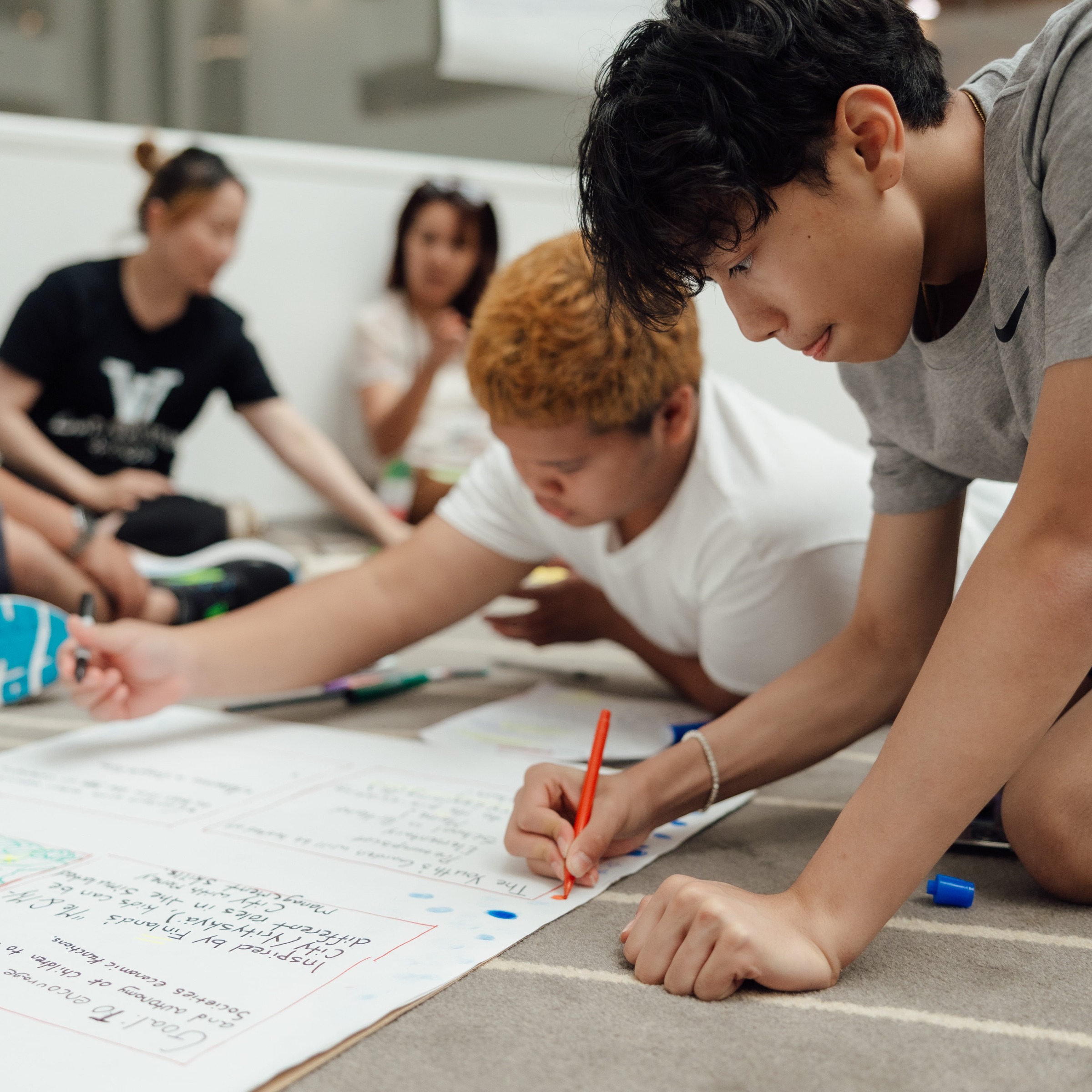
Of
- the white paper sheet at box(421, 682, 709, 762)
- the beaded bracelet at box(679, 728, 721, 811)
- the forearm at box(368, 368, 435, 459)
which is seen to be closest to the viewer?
the beaded bracelet at box(679, 728, 721, 811)

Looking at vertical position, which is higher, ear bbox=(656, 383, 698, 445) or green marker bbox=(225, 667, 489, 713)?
ear bbox=(656, 383, 698, 445)

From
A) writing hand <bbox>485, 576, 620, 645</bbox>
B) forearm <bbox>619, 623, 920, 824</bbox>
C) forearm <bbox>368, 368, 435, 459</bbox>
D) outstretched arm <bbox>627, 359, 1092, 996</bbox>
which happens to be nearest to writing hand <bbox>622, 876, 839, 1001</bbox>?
Answer: outstretched arm <bbox>627, 359, 1092, 996</bbox>

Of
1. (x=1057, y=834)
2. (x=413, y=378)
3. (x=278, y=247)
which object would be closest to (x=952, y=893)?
(x=1057, y=834)

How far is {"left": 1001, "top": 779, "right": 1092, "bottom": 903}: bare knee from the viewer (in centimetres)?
67

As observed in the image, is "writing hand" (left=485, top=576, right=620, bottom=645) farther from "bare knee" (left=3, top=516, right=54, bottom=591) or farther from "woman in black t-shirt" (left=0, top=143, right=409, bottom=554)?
"woman in black t-shirt" (left=0, top=143, right=409, bottom=554)

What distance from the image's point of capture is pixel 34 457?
1.74m

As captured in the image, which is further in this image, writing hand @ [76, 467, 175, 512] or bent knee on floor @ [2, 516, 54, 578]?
writing hand @ [76, 467, 175, 512]

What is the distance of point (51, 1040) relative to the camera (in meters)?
0.51

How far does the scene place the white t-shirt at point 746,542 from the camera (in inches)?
39.0

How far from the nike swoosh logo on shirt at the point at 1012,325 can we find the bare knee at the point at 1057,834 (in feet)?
0.90

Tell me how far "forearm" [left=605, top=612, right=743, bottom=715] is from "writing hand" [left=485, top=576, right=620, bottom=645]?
0.01m

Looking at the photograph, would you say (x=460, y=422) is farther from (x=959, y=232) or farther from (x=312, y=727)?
(x=959, y=232)

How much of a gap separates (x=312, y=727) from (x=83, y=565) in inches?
19.3

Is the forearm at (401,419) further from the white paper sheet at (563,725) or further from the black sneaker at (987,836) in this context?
the black sneaker at (987,836)
